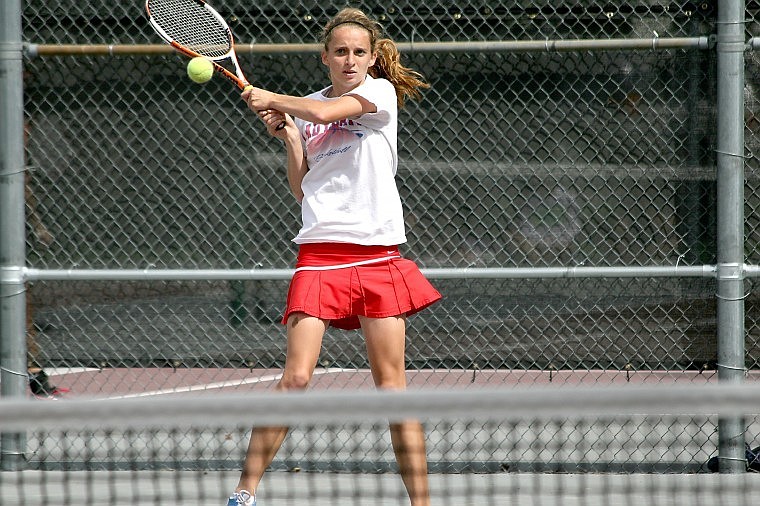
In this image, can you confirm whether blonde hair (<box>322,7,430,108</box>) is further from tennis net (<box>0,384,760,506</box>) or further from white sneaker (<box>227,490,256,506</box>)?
white sneaker (<box>227,490,256,506</box>)

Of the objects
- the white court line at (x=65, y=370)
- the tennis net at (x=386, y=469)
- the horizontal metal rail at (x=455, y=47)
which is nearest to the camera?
the tennis net at (x=386, y=469)

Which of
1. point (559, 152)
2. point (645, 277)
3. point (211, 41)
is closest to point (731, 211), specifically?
point (645, 277)

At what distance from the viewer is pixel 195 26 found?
422 centimetres

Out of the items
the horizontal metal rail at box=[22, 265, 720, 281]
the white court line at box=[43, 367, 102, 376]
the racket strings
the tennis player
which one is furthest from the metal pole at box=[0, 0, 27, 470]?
the tennis player

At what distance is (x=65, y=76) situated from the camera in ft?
15.4

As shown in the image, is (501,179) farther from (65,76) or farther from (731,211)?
(65,76)

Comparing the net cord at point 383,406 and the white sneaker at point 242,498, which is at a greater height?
the white sneaker at point 242,498

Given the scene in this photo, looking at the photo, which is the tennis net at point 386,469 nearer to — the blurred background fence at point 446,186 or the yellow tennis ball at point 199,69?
the blurred background fence at point 446,186

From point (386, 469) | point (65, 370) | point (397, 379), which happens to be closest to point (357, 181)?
point (397, 379)

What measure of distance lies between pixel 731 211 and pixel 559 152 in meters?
0.70

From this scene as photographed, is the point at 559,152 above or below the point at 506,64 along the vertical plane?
below

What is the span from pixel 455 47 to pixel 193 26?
1.00 m

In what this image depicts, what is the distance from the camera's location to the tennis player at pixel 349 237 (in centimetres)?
351

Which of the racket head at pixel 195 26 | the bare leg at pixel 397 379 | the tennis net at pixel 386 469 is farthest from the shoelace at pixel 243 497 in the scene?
the racket head at pixel 195 26
